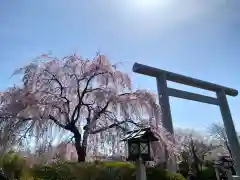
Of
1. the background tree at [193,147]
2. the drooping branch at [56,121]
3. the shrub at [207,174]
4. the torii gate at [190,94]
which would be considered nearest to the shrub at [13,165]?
the drooping branch at [56,121]

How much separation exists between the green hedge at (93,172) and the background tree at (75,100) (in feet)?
3.45

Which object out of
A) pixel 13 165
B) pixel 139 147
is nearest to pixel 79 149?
pixel 13 165

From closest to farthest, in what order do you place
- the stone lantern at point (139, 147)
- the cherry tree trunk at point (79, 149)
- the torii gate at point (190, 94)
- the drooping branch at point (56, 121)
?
the stone lantern at point (139, 147) → the drooping branch at point (56, 121) → the cherry tree trunk at point (79, 149) → the torii gate at point (190, 94)

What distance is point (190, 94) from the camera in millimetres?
11359

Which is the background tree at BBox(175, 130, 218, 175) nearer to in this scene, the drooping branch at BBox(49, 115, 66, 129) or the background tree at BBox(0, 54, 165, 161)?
the background tree at BBox(0, 54, 165, 161)

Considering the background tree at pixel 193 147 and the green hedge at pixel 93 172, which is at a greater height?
the background tree at pixel 193 147

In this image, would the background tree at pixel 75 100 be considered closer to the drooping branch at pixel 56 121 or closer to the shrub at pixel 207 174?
the drooping branch at pixel 56 121

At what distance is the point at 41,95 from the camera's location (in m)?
7.23

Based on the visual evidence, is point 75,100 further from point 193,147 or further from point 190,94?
point 193,147

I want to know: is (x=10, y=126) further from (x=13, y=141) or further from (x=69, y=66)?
(x=69, y=66)

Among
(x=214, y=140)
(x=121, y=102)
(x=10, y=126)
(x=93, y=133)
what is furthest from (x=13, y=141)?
(x=214, y=140)

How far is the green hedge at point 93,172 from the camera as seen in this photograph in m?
5.19

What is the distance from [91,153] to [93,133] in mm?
1149

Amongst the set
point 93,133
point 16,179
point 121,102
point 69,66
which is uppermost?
point 69,66
